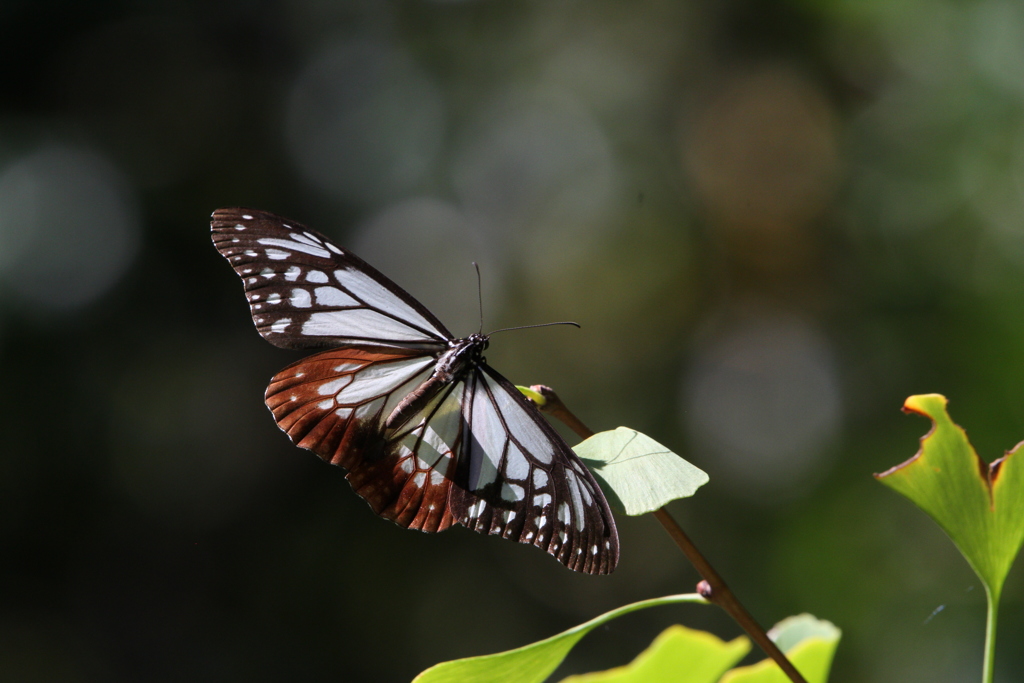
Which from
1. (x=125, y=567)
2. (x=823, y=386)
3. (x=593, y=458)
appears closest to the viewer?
(x=593, y=458)

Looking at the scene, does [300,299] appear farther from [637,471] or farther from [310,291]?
[637,471]

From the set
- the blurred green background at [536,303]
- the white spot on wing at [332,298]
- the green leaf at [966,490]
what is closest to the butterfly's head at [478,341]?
the white spot on wing at [332,298]

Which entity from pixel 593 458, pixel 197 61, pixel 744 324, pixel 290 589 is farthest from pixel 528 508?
pixel 197 61

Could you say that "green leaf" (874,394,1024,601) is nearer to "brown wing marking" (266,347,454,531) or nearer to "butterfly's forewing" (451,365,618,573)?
"butterfly's forewing" (451,365,618,573)

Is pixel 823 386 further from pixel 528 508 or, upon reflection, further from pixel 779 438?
pixel 528 508

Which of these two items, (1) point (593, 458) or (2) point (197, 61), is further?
(2) point (197, 61)

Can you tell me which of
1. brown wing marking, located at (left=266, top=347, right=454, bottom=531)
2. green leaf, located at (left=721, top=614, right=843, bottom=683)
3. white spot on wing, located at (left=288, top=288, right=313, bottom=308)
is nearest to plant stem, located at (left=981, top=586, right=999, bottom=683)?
green leaf, located at (left=721, top=614, right=843, bottom=683)

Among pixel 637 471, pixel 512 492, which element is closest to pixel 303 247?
pixel 512 492

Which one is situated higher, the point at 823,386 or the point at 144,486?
the point at 144,486

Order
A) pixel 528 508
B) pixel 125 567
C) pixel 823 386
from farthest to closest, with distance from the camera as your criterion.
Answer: pixel 823 386 → pixel 125 567 → pixel 528 508
